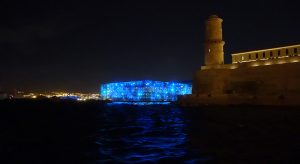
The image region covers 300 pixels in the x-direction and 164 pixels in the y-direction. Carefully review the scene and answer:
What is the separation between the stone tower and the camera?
51.0 meters

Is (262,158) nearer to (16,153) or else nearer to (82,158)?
(82,158)

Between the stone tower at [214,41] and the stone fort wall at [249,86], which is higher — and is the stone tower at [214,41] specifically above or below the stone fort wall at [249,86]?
above

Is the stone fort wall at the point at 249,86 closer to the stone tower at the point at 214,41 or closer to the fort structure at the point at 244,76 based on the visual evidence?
the fort structure at the point at 244,76

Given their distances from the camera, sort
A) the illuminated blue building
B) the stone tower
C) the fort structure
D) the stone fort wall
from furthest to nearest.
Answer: the illuminated blue building → the stone tower → the fort structure → the stone fort wall

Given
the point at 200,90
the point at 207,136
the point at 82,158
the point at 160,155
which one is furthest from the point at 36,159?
the point at 200,90

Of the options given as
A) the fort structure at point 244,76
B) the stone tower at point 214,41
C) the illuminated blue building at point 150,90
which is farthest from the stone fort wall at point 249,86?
the illuminated blue building at point 150,90

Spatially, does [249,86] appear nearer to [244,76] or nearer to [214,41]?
[244,76]

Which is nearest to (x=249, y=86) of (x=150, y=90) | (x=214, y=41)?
(x=214, y=41)

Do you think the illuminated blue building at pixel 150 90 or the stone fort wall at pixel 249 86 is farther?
the illuminated blue building at pixel 150 90

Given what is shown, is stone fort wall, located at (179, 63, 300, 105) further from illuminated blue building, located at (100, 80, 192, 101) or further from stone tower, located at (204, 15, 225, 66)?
illuminated blue building, located at (100, 80, 192, 101)

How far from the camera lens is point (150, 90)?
119688mm

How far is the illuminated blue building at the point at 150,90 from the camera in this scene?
120125 millimetres

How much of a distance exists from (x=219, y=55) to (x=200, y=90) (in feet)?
18.1

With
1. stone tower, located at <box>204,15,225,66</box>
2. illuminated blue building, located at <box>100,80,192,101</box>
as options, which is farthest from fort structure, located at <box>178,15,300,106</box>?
illuminated blue building, located at <box>100,80,192,101</box>
